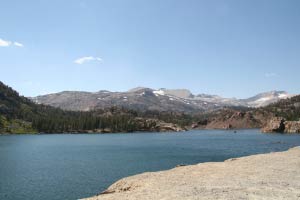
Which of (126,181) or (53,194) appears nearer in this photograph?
(126,181)

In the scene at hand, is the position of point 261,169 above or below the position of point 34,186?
above

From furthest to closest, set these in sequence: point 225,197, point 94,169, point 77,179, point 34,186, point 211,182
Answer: point 94,169
point 77,179
point 34,186
point 211,182
point 225,197

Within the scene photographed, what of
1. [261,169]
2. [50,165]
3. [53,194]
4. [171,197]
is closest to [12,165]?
[50,165]

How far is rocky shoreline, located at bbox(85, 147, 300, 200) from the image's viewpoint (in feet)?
119

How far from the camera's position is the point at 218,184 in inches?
1676

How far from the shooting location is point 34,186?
67375mm

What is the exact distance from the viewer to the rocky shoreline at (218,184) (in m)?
36.2

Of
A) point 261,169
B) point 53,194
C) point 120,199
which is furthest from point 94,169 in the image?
point 120,199

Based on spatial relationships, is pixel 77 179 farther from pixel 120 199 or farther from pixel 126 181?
pixel 120 199

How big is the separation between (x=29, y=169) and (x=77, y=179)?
Answer: 2420 cm

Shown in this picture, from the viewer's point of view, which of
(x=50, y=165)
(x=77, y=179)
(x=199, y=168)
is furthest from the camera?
(x=50, y=165)

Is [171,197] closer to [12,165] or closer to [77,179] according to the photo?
[77,179]

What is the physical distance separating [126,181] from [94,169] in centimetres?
3851

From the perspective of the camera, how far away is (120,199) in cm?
3681
